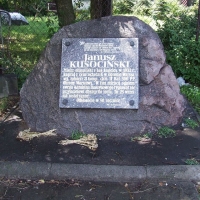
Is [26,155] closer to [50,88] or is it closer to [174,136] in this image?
[50,88]

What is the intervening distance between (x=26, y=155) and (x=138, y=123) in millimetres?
1345

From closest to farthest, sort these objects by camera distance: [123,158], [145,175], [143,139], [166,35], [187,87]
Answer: [145,175]
[123,158]
[143,139]
[187,87]
[166,35]

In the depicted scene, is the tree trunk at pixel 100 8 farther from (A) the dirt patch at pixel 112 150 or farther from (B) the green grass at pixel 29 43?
(A) the dirt patch at pixel 112 150

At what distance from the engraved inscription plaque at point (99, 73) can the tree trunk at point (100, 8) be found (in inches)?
104

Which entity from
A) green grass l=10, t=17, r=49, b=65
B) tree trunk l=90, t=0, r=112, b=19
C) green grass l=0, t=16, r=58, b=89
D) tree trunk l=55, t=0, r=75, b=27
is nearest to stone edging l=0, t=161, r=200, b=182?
green grass l=0, t=16, r=58, b=89

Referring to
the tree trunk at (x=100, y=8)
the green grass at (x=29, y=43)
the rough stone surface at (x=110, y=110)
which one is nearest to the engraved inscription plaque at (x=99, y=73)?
the rough stone surface at (x=110, y=110)

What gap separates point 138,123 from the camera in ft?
13.3

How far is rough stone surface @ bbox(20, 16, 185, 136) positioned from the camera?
4.07m

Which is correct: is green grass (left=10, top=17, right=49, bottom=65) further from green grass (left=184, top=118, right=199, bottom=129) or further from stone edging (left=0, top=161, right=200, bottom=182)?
stone edging (left=0, top=161, right=200, bottom=182)

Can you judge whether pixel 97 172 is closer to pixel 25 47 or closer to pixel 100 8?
pixel 100 8

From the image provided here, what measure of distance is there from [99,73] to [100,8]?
296 centimetres

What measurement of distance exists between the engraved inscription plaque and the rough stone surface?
88mm

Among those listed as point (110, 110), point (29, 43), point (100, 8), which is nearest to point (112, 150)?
point (110, 110)

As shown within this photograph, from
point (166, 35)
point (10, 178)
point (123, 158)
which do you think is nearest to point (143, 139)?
point (123, 158)
